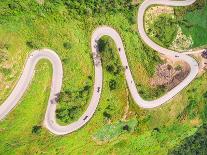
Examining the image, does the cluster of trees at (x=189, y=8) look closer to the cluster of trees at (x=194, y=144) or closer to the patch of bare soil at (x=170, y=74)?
the patch of bare soil at (x=170, y=74)

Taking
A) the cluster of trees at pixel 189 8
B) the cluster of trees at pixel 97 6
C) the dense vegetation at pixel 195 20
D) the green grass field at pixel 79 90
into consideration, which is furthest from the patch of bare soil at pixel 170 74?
the cluster of trees at pixel 97 6

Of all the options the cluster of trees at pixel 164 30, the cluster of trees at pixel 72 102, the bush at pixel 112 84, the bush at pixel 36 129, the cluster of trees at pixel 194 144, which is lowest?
the cluster of trees at pixel 194 144

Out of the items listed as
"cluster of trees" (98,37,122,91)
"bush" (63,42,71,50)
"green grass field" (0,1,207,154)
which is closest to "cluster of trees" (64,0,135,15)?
"green grass field" (0,1,207,154)

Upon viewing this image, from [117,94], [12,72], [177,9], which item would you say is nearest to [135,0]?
[177,9]

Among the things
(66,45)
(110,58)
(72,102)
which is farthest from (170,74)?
(66,45)

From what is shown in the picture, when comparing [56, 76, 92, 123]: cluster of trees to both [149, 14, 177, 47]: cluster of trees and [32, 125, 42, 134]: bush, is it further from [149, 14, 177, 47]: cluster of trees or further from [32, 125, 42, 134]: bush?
[149, 14, 177, 47]: cluster of trees

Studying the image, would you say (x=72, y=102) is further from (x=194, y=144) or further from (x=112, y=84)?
(x=194, y=144)

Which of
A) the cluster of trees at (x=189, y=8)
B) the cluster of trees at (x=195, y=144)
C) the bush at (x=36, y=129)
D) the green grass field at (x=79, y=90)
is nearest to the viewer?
the green grass field at (x=79, y=90)
